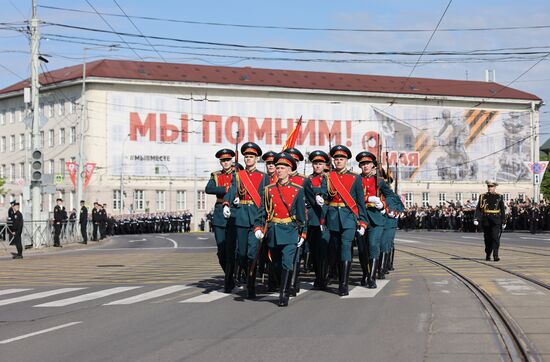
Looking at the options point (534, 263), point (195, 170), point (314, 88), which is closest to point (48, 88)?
point (195, 170)

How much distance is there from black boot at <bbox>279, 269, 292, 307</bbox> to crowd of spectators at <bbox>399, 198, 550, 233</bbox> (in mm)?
36281

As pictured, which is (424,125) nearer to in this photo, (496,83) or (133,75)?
(496,83)

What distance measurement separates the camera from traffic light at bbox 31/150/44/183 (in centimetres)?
3284

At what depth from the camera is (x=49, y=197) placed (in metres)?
102

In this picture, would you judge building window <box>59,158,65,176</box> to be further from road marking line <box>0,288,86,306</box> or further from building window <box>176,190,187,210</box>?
road marking line <box>0,288,86,306</box>

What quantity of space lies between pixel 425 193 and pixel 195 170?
2884cm

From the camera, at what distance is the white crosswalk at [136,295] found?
13.1 m

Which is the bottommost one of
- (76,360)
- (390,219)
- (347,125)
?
Result: (76,360)

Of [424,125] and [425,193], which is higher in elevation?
[424,125]

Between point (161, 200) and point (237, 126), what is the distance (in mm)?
10849

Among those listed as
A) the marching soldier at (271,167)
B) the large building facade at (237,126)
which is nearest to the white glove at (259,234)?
the marching soldier at (271,167)

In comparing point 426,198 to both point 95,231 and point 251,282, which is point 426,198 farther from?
point 251,282

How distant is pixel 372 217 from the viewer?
588 inches

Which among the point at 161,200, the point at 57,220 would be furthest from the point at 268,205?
the point at 161,200
